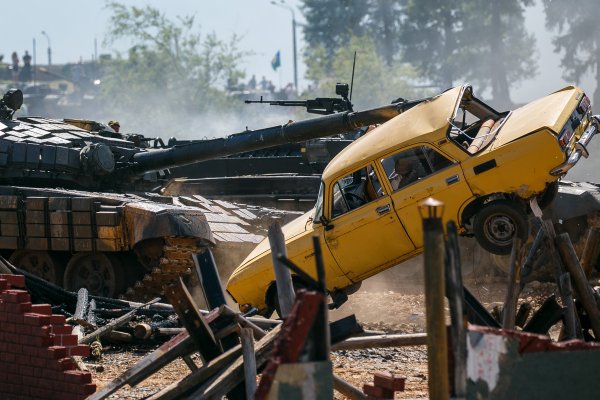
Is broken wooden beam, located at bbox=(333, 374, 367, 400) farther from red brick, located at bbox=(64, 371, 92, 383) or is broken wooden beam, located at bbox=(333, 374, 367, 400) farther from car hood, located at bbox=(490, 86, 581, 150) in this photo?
car hood, located at bbox=(490, 86, 581, 150)

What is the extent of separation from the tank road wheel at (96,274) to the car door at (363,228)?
466 centimetres

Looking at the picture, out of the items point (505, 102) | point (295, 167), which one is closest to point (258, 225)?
point (295, 167)

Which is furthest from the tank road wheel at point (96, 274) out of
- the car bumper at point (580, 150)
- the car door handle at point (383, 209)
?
the car bumper at point (580, 150)

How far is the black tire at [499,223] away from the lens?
38.3 ft

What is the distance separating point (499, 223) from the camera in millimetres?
11734

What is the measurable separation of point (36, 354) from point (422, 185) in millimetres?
4292

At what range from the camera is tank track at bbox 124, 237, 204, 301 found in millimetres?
15773

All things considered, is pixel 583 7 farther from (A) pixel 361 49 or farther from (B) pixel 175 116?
(B) pixel 175 116

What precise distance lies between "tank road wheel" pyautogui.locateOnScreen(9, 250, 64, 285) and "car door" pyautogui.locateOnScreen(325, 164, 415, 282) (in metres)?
5.57

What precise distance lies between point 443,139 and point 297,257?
1796mm

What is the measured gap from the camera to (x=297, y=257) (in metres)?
12.5

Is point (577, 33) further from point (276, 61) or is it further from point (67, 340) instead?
point (67, 340)

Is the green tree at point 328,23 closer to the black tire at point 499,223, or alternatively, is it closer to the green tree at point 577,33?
the green tree at point 577,33

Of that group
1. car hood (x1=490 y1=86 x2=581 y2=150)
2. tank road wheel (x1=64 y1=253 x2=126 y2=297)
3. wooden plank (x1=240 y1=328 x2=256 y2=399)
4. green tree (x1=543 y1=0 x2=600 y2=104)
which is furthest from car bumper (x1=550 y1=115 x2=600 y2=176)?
green tree (x1=543 y1=0 x2=600 y2=104)
